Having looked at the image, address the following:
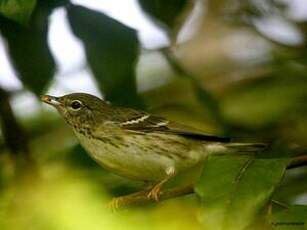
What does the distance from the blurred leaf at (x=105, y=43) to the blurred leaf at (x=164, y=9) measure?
0.31ft

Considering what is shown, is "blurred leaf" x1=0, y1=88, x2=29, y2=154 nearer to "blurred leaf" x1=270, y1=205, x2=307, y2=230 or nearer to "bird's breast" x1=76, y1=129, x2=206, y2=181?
"bird's breast" x1=76, y1=129, x2=206, y2=181

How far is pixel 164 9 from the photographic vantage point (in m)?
2.44

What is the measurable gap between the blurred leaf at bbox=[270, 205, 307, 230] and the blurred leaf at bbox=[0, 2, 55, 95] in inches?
35.8

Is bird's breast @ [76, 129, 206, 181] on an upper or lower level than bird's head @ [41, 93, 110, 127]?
lower

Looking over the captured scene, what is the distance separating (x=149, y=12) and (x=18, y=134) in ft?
2.38

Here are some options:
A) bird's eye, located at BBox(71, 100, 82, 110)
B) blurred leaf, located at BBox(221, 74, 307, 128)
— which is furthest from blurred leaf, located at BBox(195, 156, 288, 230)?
bird's eye, located at BBox(71, 100, 82, 110)

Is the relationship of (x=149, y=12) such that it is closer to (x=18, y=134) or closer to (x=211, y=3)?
(x=18, y=134)

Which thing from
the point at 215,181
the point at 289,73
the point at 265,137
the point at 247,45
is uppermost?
the point at 247,45

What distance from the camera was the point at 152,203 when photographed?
2211 mm

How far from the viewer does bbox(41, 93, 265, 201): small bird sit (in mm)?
3262

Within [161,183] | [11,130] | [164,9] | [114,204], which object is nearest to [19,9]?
[164,9]

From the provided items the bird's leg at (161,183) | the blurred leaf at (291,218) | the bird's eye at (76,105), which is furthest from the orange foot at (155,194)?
the bird's eye at (76,105)

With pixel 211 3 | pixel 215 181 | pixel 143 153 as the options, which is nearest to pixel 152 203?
pixel 215 181

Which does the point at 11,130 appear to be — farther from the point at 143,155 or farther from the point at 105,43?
the point at 143,155
